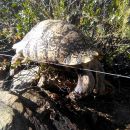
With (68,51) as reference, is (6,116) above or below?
below

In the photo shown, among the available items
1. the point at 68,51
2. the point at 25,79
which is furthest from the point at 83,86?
the point at 25,79

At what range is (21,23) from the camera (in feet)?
12.0

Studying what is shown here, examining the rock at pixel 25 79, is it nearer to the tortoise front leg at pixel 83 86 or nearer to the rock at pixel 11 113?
the rock at pixel 11 113

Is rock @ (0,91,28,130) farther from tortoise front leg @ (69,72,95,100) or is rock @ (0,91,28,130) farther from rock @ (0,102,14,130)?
tortoise front leg @ (69,72,95,100)

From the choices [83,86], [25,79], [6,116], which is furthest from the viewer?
[25,79]

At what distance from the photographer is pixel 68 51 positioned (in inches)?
119

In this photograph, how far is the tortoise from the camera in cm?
296

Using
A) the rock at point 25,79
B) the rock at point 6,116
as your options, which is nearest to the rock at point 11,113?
the rock at point 6,116

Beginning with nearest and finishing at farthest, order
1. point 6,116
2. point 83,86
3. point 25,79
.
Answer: point 6,116
point 83,86
point 25,79

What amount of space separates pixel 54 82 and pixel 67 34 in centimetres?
48

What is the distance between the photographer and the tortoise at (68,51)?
9.72 feet

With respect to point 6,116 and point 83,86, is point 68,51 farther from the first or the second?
point 6,116

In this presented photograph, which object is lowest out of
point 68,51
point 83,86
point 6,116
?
point 6,116

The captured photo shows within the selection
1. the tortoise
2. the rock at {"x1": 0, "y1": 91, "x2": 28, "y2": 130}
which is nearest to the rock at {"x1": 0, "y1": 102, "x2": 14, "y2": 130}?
the rock at {"x1": 0, "y1": 91, "x2": 28, "y2": 130}
